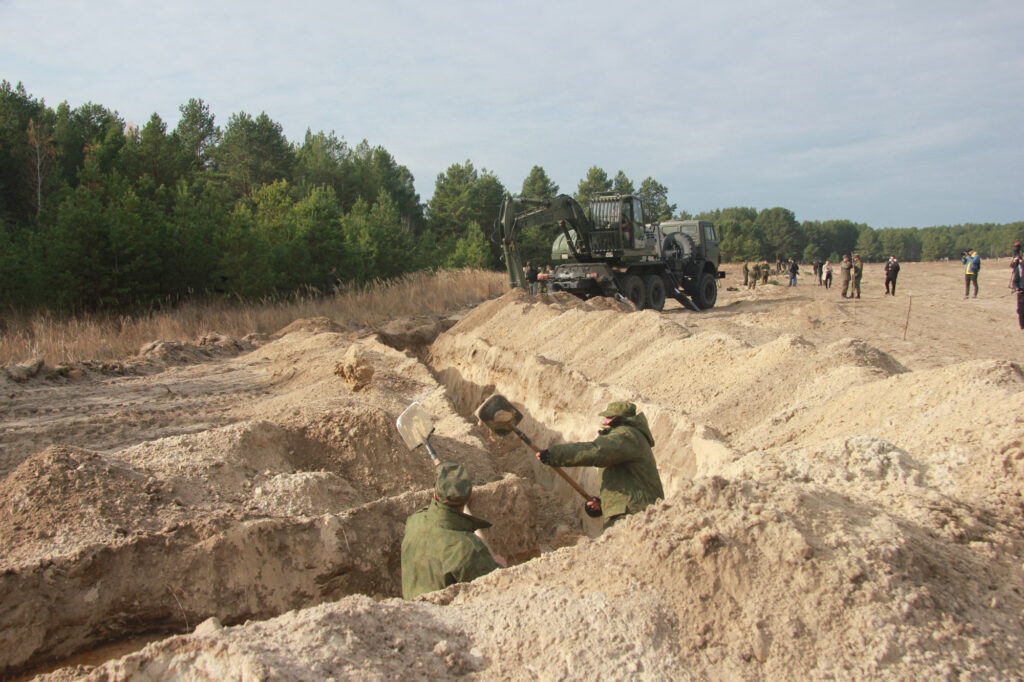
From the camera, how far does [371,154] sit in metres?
56.2

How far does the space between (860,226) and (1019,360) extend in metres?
148

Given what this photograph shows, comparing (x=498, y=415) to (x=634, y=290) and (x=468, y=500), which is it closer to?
(x=468, y=500)

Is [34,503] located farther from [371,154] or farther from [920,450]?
[371,154]

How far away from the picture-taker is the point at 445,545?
3637 millimetres

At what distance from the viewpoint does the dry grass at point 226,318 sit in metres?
11.3

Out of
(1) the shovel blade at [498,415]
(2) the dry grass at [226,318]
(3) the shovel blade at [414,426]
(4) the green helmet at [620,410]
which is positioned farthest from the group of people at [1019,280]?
(3) the shovel blade at [414,426]

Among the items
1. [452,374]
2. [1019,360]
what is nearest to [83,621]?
[452,374]

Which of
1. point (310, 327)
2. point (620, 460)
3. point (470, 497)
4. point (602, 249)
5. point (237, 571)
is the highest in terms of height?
point (602, 249)

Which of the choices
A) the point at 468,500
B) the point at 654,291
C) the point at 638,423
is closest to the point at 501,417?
the point at 638,423

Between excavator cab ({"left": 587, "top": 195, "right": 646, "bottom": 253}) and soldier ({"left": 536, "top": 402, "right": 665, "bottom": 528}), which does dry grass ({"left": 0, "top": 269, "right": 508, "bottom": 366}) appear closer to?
excavator cab ({"left": 587, "top": 195, "right": 646, "bottom": 253})

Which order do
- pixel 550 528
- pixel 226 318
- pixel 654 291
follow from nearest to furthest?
pixel 550 528
pixel 226 318
pixel 654 291

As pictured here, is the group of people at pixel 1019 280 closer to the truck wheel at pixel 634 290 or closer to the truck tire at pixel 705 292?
the truck tire at pixel 705 292

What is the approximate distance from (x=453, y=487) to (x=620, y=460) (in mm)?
1230

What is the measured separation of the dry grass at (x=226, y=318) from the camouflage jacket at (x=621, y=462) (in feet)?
28.9
